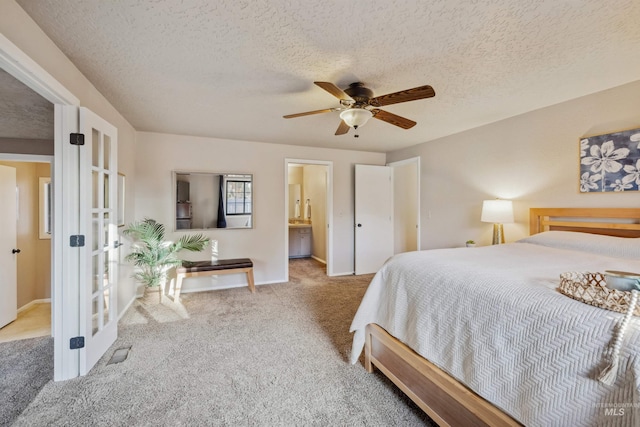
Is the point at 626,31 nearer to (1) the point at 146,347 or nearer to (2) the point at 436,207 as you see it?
(2) the point at 436,207

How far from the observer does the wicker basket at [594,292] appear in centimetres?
96

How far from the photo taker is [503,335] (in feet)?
3.88

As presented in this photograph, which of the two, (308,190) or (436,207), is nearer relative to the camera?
(436,207)

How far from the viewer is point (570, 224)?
2600mm

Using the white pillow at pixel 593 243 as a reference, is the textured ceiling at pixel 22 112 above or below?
above

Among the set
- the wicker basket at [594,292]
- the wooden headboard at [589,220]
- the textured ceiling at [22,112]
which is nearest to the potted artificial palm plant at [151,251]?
the textured ceiling at [22,112]

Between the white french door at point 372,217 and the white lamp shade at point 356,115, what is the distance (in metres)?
2.64

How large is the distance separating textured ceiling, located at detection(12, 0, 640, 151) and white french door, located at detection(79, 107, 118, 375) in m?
0.54

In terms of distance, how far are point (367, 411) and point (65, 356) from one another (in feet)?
6.97

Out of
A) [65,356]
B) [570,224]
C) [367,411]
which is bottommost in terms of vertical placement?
[367,411]

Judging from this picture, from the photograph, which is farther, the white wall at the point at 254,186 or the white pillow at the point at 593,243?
the white wall at the point at 254,186

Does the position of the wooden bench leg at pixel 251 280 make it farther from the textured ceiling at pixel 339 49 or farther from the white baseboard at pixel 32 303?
the white baseboard at pixel 32 303

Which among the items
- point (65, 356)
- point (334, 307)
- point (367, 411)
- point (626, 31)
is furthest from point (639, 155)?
point (65, 356)

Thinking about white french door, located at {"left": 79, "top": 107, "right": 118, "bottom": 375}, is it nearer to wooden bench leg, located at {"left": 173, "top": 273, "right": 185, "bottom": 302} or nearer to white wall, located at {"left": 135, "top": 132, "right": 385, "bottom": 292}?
wooden bench leg, located at {"left": 173, "top": 273, "right": 185, "bottom": 302}
